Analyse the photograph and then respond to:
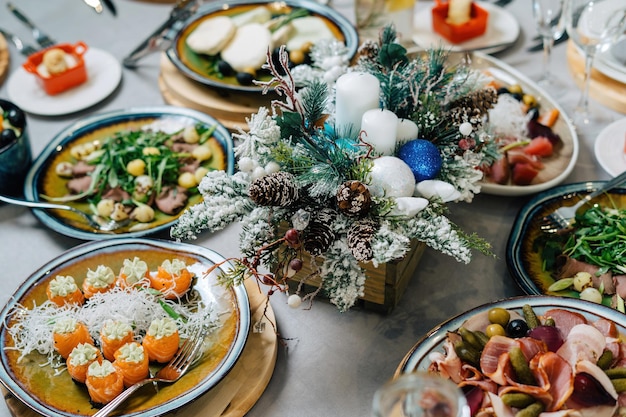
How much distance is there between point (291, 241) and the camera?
85cm

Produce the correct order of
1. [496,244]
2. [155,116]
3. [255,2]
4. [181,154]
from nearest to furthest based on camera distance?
[496,244]
[181,154]
[155,116]
[255,2]

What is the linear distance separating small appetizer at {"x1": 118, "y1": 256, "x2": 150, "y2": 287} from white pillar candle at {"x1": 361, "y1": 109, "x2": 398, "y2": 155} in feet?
1.25

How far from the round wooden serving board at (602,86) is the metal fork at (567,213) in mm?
350

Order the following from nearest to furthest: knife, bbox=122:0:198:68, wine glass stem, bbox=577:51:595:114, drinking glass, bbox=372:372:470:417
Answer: drinking glass, bbox=372:372:470:417 < wine glass stem, bbox=577:51:595:114 < knife, bbox=122:0:198:68

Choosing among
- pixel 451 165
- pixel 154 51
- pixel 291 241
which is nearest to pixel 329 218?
pixel 291 241

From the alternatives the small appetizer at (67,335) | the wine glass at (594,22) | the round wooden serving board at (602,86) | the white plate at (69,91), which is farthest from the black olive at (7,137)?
the round wooden serving board at (602,86)

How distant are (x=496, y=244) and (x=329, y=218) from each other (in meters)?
0.39

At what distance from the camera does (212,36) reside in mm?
1500

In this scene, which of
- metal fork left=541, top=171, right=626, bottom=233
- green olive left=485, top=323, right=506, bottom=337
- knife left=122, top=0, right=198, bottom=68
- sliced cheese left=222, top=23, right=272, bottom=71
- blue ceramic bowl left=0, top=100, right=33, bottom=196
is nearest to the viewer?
green olive left=485, top=323, right=506, bottom=337

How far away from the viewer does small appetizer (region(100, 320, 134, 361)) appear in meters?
0.87

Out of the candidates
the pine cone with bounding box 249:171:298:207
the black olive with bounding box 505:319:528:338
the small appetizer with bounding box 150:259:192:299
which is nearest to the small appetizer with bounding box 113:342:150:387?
the small appetizer with bounding box 150:259:192:299

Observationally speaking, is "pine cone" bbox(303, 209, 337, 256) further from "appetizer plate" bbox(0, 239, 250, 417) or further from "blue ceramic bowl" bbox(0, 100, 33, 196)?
"blue ceramic bowl" bbox(0, 100, 33, 196)

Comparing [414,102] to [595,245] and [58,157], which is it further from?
[58,157]

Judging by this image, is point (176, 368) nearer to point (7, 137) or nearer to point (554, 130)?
point (7, 137)
